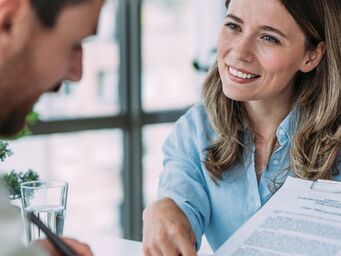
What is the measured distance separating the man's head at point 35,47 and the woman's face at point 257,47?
817mm

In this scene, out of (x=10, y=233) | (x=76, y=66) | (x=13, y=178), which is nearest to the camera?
(x=10, y=233)

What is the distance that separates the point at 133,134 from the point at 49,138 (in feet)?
1.64

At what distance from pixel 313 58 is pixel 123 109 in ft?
7.85

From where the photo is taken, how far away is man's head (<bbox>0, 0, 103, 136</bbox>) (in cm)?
96

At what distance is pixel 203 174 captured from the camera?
1.92 m

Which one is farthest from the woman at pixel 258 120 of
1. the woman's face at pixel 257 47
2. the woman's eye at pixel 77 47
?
the woman's eye at pixel 77 47

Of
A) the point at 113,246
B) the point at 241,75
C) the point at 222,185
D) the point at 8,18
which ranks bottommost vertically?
the point at 113,246

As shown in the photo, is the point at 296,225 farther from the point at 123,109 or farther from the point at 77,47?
the point at 123,109

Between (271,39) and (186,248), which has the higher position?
(271,39)

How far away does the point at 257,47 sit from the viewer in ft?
6.01

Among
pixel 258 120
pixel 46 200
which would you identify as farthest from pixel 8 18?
pixel 258 120

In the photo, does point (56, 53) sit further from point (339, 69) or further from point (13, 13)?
point (339, 69)

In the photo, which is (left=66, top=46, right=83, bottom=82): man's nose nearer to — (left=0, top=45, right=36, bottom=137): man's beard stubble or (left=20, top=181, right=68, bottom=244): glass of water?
(left=0, top=45, right=36, bottom=137): man's beard stubble

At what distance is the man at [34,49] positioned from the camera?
956 mm
